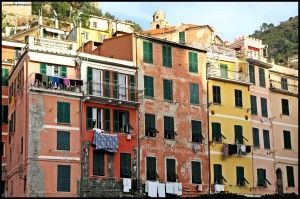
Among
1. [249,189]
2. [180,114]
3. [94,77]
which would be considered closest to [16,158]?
[94,77]

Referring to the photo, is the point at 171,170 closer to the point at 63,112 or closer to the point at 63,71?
the point at 63,112

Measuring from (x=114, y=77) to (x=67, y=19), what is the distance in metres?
50.1

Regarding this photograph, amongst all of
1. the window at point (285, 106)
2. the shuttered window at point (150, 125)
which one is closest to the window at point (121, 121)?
the shuttered window at point (150, 125)

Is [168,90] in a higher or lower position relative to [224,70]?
lower

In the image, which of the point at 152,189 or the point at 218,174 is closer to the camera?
the point at 152,189

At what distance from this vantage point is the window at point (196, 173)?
47.4 m

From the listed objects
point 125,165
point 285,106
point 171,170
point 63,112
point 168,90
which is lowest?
point 171,170

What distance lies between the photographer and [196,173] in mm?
47562

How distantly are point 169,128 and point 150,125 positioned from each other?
1743mm

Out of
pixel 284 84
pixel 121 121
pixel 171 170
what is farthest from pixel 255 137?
pixel 121 121

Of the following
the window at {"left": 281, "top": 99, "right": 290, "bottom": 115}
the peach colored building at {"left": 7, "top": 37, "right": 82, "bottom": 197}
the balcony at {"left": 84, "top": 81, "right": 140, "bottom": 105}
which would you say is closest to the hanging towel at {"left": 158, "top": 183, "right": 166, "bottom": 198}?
the balcony at {"left": 84, "top": 81, "right": 140, "bottom": 105}

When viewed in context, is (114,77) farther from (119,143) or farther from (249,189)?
(249,189)

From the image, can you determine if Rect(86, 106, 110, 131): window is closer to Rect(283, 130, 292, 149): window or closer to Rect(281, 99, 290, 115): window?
Rect(283, 130, 292, 149): window

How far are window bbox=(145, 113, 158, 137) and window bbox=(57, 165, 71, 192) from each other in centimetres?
728
